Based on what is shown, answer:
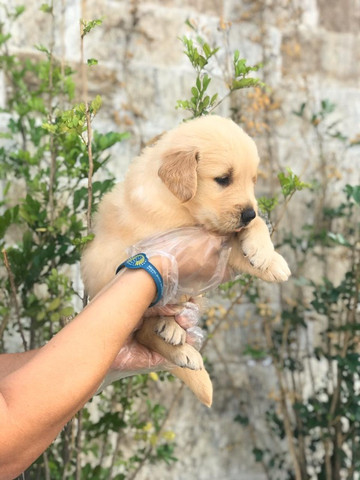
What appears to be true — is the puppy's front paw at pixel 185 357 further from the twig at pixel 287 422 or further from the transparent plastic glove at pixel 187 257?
the twig at pixel 287 422

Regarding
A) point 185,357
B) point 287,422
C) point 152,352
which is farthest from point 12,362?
point 287,422

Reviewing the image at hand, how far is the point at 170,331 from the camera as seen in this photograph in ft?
4.57

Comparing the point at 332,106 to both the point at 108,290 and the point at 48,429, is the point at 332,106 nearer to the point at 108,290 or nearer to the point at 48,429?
the point at 108,290

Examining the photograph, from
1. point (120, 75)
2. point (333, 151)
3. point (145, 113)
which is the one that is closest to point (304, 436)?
point (333, 151)

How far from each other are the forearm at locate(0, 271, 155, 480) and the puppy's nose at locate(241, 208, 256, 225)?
0.29 m

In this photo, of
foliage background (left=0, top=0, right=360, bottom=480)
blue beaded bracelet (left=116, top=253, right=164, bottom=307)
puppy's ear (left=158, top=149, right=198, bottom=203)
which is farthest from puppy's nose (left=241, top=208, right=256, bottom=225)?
foliage background (left=0, top=0, right=360, bottom=480)

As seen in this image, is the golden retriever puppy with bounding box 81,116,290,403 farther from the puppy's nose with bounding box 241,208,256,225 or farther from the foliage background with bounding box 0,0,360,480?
the foliage background with bounding box 0,0,360,480

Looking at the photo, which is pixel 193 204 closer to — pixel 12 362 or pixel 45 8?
pixel 12 362

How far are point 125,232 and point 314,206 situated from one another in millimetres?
2231

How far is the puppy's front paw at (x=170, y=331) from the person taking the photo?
1.39 metres

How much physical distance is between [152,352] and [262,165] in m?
2.10

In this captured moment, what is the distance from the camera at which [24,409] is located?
3.76ft

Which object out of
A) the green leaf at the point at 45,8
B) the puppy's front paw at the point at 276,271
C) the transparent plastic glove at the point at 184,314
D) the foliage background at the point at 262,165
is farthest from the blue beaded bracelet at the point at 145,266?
the foliage background at the point at 262,165

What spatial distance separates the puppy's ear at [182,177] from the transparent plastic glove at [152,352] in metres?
0.27
